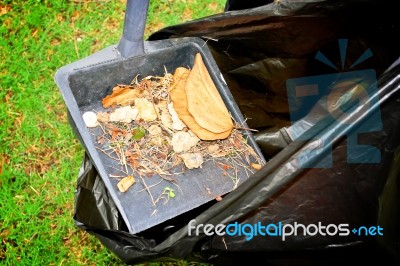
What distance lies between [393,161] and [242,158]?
0.57 m

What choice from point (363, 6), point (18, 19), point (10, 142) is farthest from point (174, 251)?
point (18, 19)

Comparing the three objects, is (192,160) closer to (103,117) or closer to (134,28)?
(103,117)

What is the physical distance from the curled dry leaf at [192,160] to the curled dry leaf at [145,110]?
158 millimetres

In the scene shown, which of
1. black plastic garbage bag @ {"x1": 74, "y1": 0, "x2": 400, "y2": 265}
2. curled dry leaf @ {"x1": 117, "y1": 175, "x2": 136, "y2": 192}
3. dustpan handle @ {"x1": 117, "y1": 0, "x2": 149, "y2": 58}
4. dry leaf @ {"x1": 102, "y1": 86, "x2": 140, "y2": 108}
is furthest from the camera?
dry leaf @ {"x1": 102, "y1": 86, "x2": 140, "y2": 108}

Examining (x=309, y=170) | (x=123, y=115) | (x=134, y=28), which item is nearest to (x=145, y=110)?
(x=123, y=115)

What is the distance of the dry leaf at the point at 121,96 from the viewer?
1.29m

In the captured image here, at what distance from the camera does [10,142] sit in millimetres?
1447

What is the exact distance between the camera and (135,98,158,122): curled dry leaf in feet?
4.30

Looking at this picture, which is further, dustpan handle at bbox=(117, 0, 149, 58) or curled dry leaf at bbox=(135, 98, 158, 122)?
curled dry leaf at bbox=(135, 98, 158, 122)

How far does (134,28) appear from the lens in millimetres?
1084

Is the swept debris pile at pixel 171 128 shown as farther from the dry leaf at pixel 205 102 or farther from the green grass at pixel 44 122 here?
the green grass at pixel 44 122

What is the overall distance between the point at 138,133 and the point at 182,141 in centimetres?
14

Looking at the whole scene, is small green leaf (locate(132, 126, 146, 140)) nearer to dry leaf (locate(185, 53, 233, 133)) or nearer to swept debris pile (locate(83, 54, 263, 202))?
swept debris pile (locate(83, 54, 263, 202))

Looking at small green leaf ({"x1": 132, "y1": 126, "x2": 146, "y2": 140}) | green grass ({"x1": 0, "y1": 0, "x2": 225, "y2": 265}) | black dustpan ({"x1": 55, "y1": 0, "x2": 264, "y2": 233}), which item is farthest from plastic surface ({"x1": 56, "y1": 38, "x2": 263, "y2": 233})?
green grass ({"x1": 0, "y1": 0, "x2": 225, "y2": 265})
